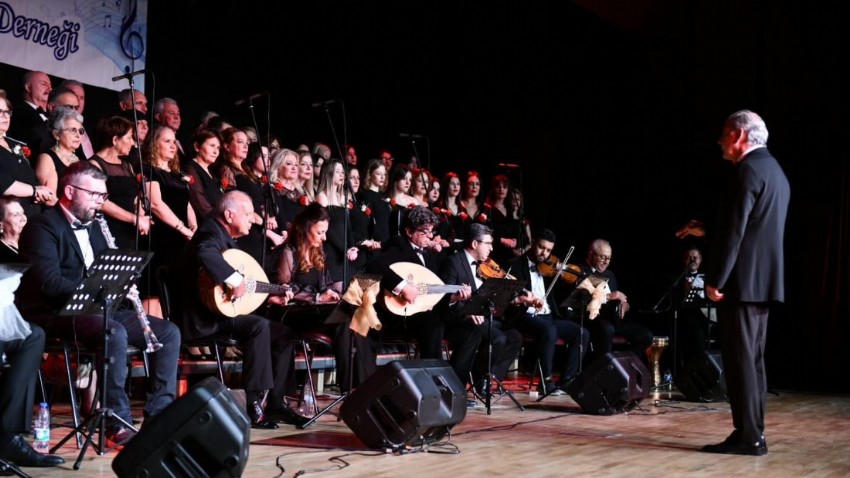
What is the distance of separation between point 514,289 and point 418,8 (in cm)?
495

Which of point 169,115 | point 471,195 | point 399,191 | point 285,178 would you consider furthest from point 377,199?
point 169,115

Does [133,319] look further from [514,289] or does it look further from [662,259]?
[662,259]

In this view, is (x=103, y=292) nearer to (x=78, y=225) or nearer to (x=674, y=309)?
(x=78, y=225)

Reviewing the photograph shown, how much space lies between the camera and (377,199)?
8.69 meters

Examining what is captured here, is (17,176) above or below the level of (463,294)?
above

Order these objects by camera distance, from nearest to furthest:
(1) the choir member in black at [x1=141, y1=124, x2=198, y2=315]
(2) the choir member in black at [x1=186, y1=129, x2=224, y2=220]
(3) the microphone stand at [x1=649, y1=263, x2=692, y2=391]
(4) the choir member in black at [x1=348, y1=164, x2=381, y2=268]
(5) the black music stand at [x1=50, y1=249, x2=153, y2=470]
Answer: (5) the black music stand at [x1=50, y1=249, x2=153, y2=470] → (1) the choir member in black at [x1=141, y1=124, x2=198, y2=315] → (2) the choir member in black at [x1=186, y1=129, x2=224, y2=220] → (4) the choir member in black at [x1=348, y1=164, x2=381, y2=268] → (3) the microphone stand at [x1=649, y1=263, x2=692, y2=391]

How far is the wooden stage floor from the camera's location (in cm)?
447

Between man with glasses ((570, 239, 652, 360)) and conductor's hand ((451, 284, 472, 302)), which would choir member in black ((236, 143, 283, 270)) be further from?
man with glasses ((570, 239, 652, 360))

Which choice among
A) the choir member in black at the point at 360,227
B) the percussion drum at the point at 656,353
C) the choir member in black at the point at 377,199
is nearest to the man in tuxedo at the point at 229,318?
the choir member in black at the point at 360,227

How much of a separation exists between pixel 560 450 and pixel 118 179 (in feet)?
10.8

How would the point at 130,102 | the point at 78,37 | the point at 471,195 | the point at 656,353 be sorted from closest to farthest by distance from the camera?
the point at 130,102
the point at 78,37
the point at 656,353
the point at 471,195

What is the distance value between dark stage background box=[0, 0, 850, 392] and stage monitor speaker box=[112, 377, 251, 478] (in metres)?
5.61

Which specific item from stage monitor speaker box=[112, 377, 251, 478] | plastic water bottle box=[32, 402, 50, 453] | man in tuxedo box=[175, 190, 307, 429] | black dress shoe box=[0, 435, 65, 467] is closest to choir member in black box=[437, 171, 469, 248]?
man in tuxedo box=[175, 190, 307, 429]

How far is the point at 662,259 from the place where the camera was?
10.7 m
